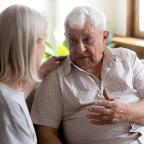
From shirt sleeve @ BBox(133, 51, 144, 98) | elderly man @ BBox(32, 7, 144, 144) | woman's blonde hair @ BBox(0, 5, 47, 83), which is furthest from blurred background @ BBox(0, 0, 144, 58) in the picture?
woman's blonde hair @ BBox(0, 5, 47, 83)

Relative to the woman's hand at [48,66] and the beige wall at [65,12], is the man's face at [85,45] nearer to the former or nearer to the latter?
the woman's hand at [48,66]

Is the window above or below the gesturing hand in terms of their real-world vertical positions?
above

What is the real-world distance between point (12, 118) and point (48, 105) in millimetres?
637

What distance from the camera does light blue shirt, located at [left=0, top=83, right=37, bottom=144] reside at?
1.18m

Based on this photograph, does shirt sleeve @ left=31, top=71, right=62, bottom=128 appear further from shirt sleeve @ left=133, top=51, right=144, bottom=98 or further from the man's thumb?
shirt sleeve @ left=133, top=51, right=144, bottom=98

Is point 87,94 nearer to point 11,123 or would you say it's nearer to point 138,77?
A: point 138,77

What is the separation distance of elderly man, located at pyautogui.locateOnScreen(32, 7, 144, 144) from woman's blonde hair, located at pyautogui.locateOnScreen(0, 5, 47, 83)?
1.95ft

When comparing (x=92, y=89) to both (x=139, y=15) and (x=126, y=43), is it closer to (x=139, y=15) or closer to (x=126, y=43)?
(x=126, y=43)

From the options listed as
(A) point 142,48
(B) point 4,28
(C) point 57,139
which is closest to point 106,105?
(C) point 57,139

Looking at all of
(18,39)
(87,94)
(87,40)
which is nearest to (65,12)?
(87,40)

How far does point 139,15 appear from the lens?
3064 millimetres

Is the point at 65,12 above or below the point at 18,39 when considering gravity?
below

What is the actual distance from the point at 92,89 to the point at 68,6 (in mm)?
1448

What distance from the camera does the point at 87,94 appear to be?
6.01 feet
